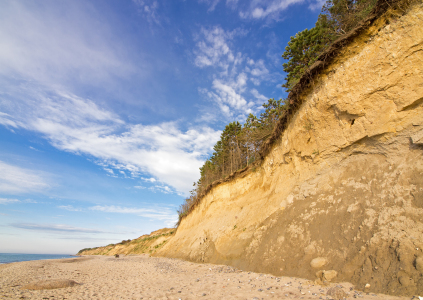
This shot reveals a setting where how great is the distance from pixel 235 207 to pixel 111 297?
10126mm

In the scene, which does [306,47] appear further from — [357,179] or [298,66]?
[357,179]

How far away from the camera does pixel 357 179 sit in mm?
6898

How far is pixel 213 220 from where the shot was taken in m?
16.0

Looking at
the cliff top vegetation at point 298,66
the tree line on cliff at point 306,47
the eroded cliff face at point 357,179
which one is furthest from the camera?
the tree line on cliff at point 306,47

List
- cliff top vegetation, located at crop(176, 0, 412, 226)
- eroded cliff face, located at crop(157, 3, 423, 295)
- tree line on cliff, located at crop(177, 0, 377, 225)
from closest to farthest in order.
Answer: eroded cliff face, located at crop(157, 3, 423, 295) → cliff top vegetation, located at crop(176, 0, 412, 226) → tree line on cliff, located at crop(177, 0, 377, 225)

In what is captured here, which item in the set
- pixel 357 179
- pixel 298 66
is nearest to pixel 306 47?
pixel 298 66

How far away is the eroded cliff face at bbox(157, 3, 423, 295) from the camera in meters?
4.84

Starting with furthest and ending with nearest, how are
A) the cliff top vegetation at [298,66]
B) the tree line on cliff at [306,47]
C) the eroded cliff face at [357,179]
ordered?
the tree line on cliff at [306,47], the cliff top vegetation at [298,66], the eroded cliff face at [357,179]

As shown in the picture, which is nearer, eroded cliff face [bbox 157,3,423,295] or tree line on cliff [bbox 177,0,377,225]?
eroded cliff face [bbox 157,3,423,295]

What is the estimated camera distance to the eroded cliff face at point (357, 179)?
4.84m

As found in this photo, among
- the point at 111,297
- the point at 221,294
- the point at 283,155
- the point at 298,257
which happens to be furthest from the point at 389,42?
the point at 111,297

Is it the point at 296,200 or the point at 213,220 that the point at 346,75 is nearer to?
the point at 296,200

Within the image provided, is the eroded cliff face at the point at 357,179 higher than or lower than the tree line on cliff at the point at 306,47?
lower

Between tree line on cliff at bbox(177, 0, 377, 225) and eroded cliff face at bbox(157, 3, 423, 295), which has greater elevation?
tree line on cliff at bbox(177, 0, 377, 225)
